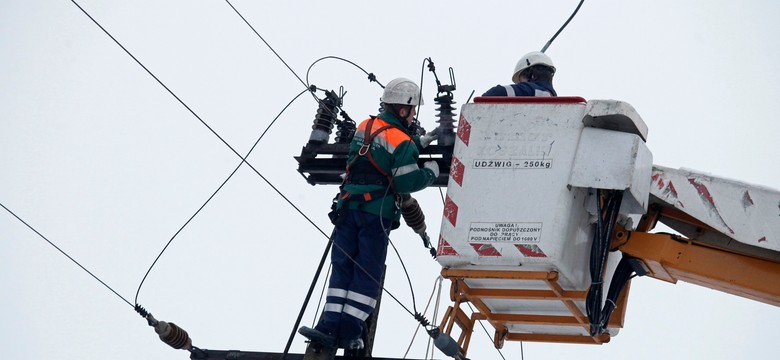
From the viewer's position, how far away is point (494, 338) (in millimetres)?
8047

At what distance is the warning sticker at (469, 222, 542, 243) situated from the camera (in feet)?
22.3

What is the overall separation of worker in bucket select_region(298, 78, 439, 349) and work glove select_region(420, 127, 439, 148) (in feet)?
0.56

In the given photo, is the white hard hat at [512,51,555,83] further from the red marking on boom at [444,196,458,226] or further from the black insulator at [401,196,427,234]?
the red marking on boom at [444,196,458,226]

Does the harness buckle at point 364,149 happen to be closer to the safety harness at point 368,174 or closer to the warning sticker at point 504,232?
the safety harness at point 368,174

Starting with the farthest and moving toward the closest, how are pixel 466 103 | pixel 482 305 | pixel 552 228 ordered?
pixel 482 305, pixel 466 103, pixel 552 228

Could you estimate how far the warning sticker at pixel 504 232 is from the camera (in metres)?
6.80

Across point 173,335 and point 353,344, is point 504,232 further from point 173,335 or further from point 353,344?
point 173,335

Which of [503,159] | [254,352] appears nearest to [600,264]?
[503,159]

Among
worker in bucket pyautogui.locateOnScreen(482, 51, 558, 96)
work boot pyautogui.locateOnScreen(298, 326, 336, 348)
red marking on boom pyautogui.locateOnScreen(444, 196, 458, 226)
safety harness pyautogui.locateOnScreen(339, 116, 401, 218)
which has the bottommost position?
work boot pyautogui.locateOnScreen(298, 326, 336, 348)

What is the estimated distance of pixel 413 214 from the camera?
8.49 m

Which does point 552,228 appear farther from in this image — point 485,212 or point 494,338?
point 494,338

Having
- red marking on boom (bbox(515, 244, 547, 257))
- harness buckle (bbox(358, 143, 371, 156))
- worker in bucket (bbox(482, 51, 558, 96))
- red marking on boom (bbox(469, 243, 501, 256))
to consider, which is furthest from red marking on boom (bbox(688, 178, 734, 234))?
harness buckle (bbox(358, 143, 371, 156))

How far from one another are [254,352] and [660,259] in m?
2.79

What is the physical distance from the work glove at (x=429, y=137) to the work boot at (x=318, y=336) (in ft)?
5.00
